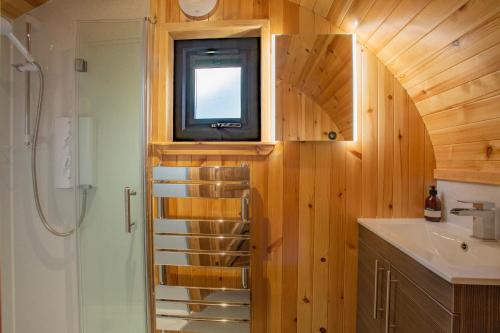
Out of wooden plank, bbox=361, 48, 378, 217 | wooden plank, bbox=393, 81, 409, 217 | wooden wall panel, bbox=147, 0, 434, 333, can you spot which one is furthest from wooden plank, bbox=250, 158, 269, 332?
wooden plank, bbox=393, 81, 409, 217

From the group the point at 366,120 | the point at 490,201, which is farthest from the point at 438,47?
the point at 490,201

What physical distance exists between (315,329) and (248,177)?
3.12 ft

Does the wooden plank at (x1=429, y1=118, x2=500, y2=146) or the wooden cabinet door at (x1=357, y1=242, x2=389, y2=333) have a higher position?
the wooden plank at (x1=429, y1=118, x2=500, y2=146)

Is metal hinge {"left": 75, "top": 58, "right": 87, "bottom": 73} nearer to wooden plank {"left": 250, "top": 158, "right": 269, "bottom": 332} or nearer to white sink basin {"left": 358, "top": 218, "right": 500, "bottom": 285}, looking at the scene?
wooden plank {"left": 250, "top": 158, "right": 269, "bottom": 332}

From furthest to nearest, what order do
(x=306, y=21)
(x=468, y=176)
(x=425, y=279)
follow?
(x=306, y=21) < (x=468, y=176) < (x=425, y=279)

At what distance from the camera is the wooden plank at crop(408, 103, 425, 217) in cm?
131

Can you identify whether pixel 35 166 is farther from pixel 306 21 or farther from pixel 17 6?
pixel 306 21

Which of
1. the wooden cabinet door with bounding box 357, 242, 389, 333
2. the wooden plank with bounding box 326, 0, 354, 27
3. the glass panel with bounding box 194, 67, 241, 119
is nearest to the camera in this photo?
the wooden cabinet door with bounding box 357, 242, 389, 333

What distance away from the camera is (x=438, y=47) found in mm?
987

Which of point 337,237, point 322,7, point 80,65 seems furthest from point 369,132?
point 80,65

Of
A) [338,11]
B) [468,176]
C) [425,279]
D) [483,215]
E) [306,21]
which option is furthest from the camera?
[306,21]

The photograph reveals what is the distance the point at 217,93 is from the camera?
1.40 metres

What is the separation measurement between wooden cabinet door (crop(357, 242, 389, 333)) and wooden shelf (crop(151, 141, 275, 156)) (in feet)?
2.44

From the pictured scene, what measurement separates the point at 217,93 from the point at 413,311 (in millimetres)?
1348
